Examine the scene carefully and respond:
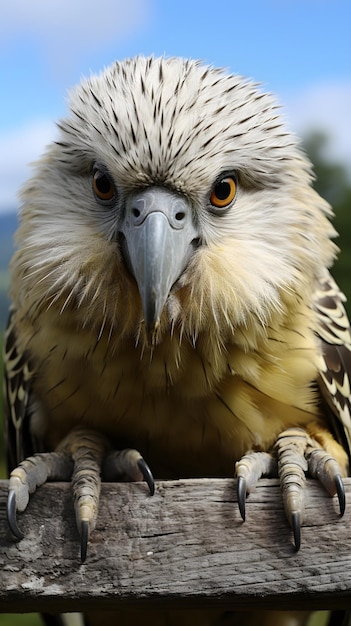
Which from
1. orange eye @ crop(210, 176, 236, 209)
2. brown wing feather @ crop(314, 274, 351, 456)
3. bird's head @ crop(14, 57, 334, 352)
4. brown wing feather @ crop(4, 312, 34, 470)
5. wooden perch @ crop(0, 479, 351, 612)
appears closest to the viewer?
wooden perch @ crop(0, 479, 351, 612)

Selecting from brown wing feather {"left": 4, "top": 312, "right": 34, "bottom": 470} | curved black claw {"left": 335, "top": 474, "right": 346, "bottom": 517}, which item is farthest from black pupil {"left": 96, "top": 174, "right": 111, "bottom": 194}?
curved black claw {"left": 335, "top": 474, "right": 346, "bottom": 517}

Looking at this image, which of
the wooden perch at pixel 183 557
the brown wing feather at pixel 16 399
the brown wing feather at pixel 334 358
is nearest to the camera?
the wooden perch at pixel 183 557

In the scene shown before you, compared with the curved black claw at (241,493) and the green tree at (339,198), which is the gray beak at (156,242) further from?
the green tree at (339,198)

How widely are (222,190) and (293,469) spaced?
0.62m

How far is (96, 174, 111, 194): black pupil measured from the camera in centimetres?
176

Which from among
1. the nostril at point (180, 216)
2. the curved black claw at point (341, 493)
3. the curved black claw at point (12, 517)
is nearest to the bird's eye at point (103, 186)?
the nostril at point (180, 216)

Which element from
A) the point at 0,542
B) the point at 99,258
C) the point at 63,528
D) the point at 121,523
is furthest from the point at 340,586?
the point at 99,258

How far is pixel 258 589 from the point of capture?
59.9 inches

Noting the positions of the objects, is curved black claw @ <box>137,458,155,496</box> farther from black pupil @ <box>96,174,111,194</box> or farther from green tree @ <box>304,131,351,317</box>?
green tree @ <box>304,131,351,317</box>

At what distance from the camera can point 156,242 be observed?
5.12 feet

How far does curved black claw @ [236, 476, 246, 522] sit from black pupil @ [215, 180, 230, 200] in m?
0.60

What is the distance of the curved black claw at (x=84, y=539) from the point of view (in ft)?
5.05

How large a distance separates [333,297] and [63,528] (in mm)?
1018

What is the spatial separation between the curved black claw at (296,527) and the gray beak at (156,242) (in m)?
0.45
